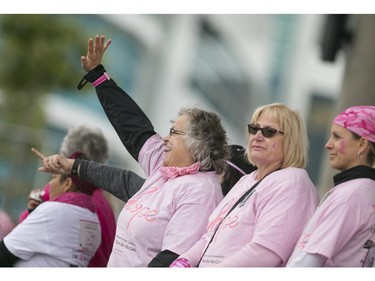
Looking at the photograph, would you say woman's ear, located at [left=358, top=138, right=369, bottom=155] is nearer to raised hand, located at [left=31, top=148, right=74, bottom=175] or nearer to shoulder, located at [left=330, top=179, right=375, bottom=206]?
shoulder, located at [left=330, top=179, right=375, bottom=206]

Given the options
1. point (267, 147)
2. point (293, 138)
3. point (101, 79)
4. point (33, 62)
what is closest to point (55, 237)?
point (101, 79)

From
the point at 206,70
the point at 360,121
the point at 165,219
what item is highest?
the point at 360,121

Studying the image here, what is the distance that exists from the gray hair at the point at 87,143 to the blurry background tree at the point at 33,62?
57.1ft

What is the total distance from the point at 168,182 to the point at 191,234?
0.34 meters

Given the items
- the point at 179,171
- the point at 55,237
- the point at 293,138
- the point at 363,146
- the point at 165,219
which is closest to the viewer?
the point at 363,146

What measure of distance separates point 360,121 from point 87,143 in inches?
92.6

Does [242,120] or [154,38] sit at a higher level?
[154,38]

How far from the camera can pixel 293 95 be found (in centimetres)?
8000

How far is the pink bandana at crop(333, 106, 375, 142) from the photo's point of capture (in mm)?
5000

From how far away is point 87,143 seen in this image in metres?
6.93

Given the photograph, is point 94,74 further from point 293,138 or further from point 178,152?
point 293,138

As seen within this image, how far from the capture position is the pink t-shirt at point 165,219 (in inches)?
218
